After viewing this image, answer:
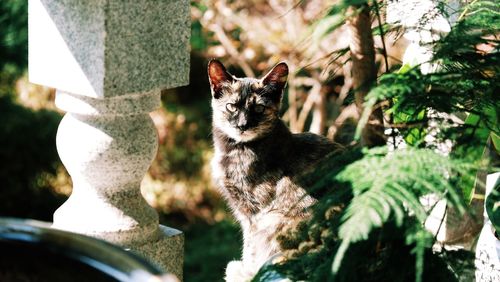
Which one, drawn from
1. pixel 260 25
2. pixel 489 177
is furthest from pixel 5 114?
pixel 489 177

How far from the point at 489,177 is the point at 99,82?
130 cm

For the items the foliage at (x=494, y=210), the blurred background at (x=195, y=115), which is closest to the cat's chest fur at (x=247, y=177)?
the foliage at (x=494, y=210)

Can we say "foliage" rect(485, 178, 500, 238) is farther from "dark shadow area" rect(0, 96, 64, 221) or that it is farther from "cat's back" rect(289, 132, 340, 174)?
"dark shadow area" rect(0, 96, 64, 221)

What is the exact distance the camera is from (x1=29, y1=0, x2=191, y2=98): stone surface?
2.13 m

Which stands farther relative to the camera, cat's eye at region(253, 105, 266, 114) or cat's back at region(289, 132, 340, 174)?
cat's eye at region(253, 105, 266, 114)

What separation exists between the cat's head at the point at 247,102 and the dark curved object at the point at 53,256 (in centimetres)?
161

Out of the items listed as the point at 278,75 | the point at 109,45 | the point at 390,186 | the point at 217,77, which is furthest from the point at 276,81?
the point at 390,186

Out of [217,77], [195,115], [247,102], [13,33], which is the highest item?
[13,33]

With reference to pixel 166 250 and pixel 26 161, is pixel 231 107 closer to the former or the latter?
pixel 166 250

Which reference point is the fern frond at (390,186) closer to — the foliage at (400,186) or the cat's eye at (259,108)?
the foliage at (400,186)

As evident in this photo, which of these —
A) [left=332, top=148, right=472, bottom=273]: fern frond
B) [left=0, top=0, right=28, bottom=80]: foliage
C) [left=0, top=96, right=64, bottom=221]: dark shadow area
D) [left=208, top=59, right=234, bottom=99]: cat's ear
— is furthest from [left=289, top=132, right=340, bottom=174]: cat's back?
[left=0, top=96, right=64, bottom=221]: dark shadow area

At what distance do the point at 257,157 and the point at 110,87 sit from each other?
0.94 m

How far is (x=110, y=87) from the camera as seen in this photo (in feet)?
7.04

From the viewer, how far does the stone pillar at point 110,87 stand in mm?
2148
